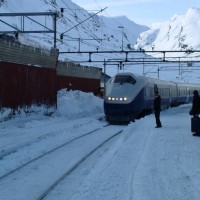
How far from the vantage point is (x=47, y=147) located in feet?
52.2

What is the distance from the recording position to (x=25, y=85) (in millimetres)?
27000

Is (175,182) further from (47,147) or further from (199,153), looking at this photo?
(47,147)

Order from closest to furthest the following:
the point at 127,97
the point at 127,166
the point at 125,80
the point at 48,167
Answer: the point at 127,166 → the point at 48,167 → the point at 127,97 → the point at 125,80

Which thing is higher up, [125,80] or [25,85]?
[125,80]

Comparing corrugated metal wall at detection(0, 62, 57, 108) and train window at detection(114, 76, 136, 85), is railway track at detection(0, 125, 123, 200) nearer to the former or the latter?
corrugated metal wall at detection(0, 62, 57, 108)

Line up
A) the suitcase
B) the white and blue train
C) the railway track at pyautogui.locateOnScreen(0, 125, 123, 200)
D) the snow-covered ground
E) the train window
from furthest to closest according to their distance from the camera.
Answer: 1. the train window
2. the white and blue train
3. the suitcase
4. the railway track at pyautogui.locateOnScreen(0, 125, 123, 200)
5. the snow-covered ground

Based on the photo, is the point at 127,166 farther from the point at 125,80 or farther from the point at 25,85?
the point at 25,85

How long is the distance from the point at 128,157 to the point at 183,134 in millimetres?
5974

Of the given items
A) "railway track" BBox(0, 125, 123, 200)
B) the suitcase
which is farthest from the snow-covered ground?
the suitcase

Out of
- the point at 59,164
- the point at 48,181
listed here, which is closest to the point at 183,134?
the point at 59,164

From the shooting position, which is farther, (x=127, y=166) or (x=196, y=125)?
(x=196, y=125)

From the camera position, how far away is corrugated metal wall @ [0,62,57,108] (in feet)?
79.5

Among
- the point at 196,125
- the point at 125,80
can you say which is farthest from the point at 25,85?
the point at 196,125

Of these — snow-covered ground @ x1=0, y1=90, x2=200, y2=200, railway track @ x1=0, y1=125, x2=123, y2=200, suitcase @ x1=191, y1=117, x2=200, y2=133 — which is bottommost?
railway track @ x1=0, y1=125, x2=123, y2=200
